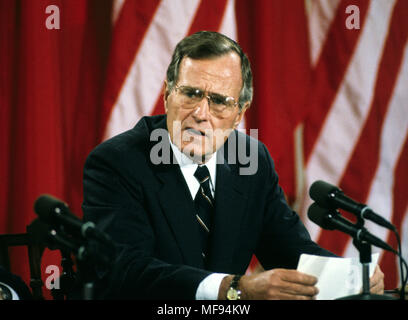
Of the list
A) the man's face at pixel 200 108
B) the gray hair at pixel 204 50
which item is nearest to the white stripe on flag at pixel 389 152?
the gray hair at pixel 204 50

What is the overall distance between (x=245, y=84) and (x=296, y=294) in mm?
950

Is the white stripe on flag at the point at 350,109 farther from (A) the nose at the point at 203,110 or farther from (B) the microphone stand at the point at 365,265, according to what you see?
(B) the microphone stand at the point at 365,265

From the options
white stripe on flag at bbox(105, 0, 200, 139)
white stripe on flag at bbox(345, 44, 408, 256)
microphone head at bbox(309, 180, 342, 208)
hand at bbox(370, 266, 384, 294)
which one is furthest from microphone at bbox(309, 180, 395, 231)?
white stripe on flag at bbox(345, 44, 408, 256)

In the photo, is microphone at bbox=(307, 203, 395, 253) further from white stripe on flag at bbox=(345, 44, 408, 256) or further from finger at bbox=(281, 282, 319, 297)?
white stripe on flag at bbox=(345, 44, 408, 256)

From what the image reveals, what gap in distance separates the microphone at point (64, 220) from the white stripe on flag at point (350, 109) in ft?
6.62

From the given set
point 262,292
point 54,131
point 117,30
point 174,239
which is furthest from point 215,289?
point 117,30

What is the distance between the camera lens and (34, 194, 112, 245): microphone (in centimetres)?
127

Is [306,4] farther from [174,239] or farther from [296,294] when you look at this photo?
[296,294]

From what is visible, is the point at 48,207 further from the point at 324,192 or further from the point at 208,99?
the point at 208,99

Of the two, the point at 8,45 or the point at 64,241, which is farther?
the point at 8,45

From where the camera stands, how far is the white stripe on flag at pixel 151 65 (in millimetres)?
2830

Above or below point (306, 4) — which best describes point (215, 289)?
below

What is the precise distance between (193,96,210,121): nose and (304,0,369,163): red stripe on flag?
1.26 meters

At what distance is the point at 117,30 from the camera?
2.79 metres
